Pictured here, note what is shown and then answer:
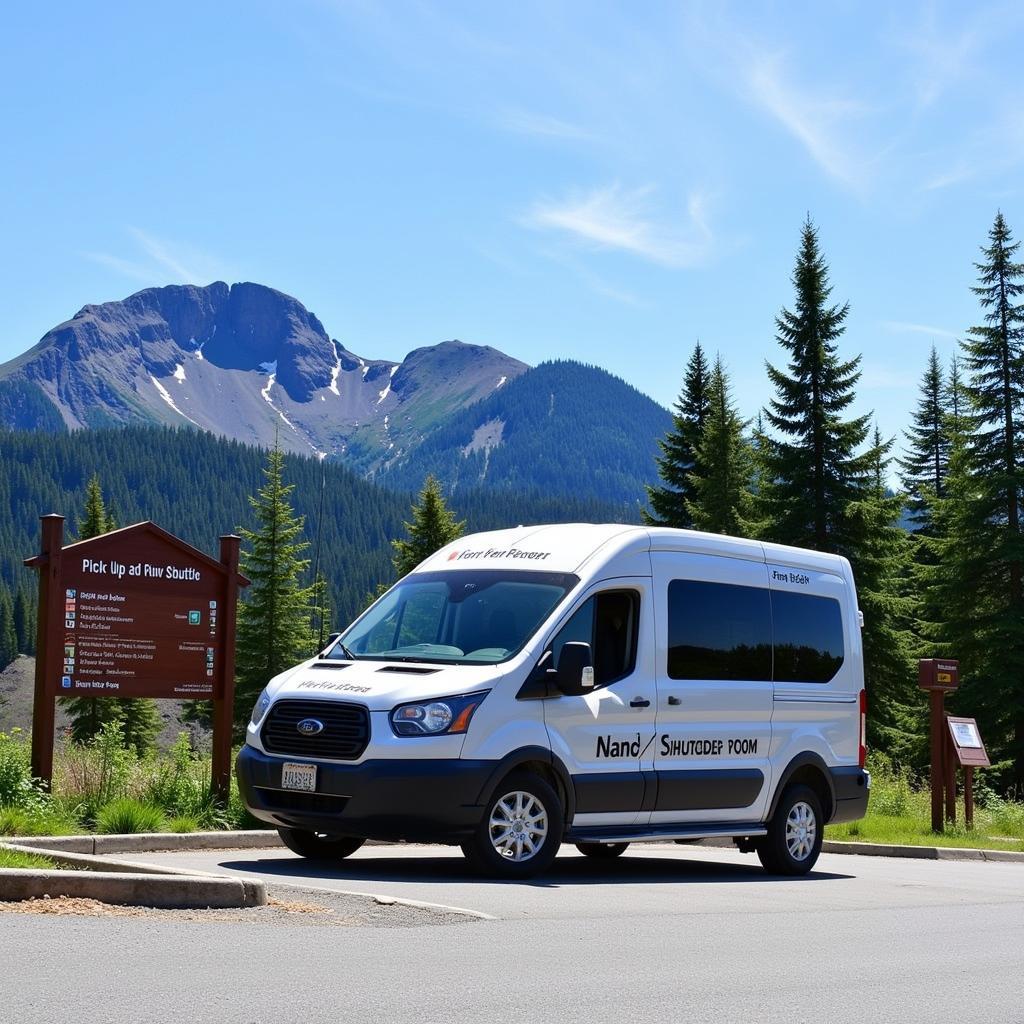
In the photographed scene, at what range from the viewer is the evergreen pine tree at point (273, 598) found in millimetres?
59438

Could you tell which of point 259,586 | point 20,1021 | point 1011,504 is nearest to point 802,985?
point 20,1021

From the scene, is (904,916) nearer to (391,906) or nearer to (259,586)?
(391,906)

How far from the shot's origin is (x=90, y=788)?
1390cm

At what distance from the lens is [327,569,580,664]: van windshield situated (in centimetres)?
1116

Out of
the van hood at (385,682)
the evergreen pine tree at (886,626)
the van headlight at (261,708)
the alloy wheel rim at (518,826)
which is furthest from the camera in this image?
the evergreen pine tree at (886,626)

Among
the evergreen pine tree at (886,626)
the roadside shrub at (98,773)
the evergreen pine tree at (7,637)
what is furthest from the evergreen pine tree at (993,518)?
the evergreen pine tree at (7,637)

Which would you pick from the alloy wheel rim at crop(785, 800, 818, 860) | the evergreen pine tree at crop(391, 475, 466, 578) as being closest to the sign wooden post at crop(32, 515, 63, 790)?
the alloy wheel rim at crop(785, 800, 818, 860)

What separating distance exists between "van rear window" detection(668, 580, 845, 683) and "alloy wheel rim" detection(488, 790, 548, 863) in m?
1.89

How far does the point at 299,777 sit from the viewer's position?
10.5 meters

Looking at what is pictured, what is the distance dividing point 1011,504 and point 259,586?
98.7 ft

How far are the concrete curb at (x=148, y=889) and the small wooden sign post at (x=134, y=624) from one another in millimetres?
5647

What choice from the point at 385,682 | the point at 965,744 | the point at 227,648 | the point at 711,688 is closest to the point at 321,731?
the point at 385,682

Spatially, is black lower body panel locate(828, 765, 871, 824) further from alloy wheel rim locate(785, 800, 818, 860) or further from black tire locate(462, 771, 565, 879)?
black tire locate(462, 771, 565, 879)

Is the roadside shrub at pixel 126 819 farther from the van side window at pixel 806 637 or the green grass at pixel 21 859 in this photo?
the van side window at pixel 806 637
